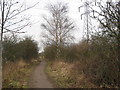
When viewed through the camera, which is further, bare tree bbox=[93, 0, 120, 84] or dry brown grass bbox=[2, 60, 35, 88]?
dry brown grass bbox=[2, 60, 35, 88]

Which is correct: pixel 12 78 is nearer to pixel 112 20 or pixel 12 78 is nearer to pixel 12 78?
pixel 12 78

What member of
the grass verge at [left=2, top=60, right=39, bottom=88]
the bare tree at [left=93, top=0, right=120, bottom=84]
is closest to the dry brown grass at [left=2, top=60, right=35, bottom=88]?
the grass verge at [left=2, top=60, right=39, bottom=88]

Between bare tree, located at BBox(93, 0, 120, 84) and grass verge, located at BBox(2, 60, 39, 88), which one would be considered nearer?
bare tree, located at BBox(93, 0, 120, 84)

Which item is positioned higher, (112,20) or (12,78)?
(112,20)

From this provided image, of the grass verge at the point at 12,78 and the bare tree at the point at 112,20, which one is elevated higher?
the bare tree at the point at 112,20

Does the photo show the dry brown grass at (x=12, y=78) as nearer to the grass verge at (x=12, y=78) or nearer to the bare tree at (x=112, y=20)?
the grass verge at (x=12, y=78)

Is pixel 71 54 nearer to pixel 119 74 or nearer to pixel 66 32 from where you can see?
pixel 66 32

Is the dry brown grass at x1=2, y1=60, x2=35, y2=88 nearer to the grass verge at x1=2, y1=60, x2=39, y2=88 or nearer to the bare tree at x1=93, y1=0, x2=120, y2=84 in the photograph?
the grass verge at x1=2, y1=60, x2=39, y2=88

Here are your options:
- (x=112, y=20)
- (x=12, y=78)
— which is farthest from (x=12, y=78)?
(x=112, y=20)

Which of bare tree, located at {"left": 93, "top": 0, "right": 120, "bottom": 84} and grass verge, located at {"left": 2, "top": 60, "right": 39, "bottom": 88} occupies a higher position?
bare tree, located at {"left": 93, "top": 0, "right": 120, "bottom": 84}

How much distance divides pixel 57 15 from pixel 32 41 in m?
7.46

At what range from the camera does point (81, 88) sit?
1163 centimetres

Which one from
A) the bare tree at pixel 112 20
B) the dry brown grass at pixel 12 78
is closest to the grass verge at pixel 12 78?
the dry brown grass at pixel 12 78

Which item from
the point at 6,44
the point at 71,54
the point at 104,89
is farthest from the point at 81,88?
the point at 71,54
